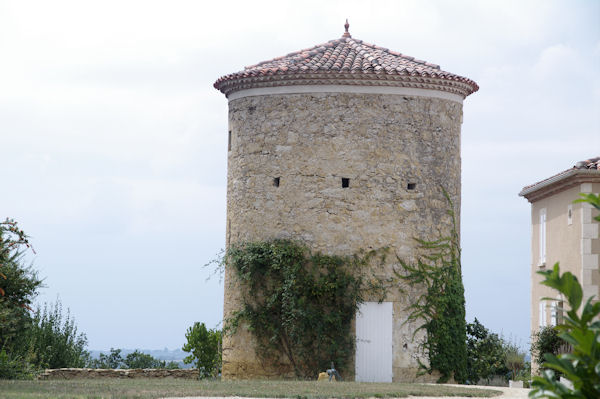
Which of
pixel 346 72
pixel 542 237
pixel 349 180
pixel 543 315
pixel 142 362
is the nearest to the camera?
pixel 346 72

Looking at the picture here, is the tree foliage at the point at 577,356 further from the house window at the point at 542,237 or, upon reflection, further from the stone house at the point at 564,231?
the house window at the point at 542,237

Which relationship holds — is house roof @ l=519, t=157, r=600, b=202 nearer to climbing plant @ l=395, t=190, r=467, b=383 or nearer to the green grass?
climbing plant @ l=395, t=190, r=467, b=383

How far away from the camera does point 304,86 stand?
22375mm

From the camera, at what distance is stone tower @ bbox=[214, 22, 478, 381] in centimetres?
2208

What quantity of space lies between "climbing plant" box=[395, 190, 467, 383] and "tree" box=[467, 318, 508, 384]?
829 mm

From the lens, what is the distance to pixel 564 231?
22.3 metres

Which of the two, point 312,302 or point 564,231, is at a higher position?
point 564,231

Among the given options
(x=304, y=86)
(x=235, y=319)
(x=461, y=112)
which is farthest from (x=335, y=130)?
(x=235, y=319)

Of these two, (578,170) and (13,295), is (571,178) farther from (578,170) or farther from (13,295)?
(13,295)

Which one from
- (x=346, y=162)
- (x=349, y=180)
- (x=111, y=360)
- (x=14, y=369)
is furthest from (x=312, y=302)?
(x=111, y=360)

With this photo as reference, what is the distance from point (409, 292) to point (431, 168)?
325cm

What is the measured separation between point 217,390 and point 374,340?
23.2ft

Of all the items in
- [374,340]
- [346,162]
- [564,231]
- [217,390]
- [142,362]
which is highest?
[346,162]

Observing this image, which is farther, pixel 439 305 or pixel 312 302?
pixel 439 305
